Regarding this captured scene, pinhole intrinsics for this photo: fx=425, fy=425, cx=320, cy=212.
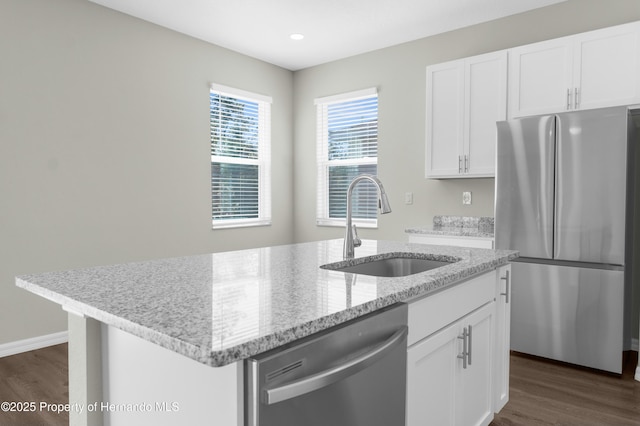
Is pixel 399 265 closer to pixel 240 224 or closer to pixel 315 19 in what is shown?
pixel 315 19

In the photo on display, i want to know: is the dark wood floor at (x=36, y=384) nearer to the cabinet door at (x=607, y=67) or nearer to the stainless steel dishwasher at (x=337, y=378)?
the stainless steel dishwasher at (x=337, y=378)

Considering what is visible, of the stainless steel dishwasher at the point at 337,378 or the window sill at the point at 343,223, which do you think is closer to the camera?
the stainless steel dishwasher at the point at 337,378

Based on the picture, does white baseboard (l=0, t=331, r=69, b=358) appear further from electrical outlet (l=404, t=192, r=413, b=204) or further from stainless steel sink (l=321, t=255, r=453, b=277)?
electrical outlet (l=404, t=192, r=413, b=204)

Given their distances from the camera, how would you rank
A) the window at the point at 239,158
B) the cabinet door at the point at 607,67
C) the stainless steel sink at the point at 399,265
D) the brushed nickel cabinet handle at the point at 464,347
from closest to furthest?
the brushed nickel cabinet handle at the point at 464,347 → the stainless steel sink at the point at 399,265 → the cabinet door at the point at 607,67 → the window at the point at 239,158

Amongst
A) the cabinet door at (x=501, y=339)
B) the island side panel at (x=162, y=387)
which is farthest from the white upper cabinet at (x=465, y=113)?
the island side panel at (x=162, y=387)

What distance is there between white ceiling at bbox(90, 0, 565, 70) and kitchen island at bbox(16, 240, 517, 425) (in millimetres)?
2754

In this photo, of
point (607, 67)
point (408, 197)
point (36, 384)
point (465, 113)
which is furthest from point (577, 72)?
point (36, 384)

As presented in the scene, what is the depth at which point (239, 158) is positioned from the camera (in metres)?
4.89

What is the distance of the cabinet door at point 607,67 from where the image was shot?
2.92 metres

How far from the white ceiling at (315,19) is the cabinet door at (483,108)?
53 cm

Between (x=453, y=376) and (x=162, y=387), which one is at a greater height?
(x=162, y=387)

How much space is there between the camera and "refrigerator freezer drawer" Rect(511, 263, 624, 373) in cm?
275

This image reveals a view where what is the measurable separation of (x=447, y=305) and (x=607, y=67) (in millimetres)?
2545

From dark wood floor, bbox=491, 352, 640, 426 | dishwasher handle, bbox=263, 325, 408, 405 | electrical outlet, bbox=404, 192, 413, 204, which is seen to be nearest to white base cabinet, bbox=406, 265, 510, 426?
dishwasher handle, bbox=263, 325, 408, 405
